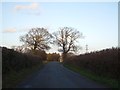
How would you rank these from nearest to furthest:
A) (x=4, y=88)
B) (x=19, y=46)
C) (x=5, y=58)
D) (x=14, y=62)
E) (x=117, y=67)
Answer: (x=4, y=88)
(x=117, y=67)
(x=5, y=58)
(x=14, y=62)
(x=19, y=46)

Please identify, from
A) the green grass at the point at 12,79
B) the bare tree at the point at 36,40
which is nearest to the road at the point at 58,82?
the green grass at the point at 12,79

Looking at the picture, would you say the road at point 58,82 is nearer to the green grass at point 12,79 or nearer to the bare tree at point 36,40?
the green grass at point 12,79

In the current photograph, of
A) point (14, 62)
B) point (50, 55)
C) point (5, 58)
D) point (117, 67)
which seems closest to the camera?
point (117, 67)

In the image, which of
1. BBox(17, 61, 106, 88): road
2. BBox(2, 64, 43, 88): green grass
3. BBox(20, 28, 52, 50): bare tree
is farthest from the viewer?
BBox(20, 28, 52, 50): bare tree

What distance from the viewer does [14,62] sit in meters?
26.0

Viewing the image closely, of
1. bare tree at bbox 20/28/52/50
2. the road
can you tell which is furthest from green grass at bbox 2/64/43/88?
bare tree at bbox 20/28/52/50

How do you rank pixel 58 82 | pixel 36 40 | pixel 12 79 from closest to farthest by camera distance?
pixel 58 82, pixel 12 79, pixel 36 40

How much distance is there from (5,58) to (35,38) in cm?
5648

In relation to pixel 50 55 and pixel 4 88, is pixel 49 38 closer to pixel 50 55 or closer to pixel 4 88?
pixel 4 88

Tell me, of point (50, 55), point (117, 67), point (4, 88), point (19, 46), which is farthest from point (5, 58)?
point (50, 55)

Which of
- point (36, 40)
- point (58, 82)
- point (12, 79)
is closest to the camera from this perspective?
point (58, 82)

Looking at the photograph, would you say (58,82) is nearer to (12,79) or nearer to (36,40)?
(12,79)

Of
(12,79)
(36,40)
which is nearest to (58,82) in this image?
(12,79)

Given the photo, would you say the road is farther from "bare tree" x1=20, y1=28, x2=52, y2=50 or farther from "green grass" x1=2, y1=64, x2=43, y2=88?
"bare tree" x1=20, y1=28, x2=52, y2=50
